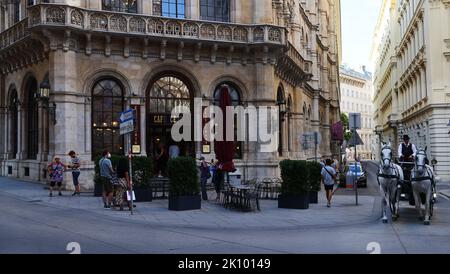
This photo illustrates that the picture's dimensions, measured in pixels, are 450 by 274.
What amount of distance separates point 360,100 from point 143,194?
115 metres

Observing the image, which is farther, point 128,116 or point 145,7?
point 145,7

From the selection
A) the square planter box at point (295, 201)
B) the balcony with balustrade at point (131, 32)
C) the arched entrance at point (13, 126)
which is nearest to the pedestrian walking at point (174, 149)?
the balcony with balustrade at point (131, 32)

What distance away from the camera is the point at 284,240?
10531mm

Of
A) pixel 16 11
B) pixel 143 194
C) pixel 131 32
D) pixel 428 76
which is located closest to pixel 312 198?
pixel 143 194

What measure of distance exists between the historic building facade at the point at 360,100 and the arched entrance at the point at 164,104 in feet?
311

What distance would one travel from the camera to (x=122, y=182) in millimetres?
15359

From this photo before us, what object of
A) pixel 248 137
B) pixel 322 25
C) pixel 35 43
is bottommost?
pixel 248 137

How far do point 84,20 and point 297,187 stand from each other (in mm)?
12194

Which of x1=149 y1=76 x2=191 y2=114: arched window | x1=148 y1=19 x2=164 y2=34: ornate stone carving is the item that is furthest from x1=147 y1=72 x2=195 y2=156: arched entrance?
x1=148 y1=19 x2=164 y2=34: ornate stone carving

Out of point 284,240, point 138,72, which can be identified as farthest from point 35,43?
point 284,240

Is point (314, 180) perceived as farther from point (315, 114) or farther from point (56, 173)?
point (315, 114)

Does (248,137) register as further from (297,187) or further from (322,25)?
(322,25)
